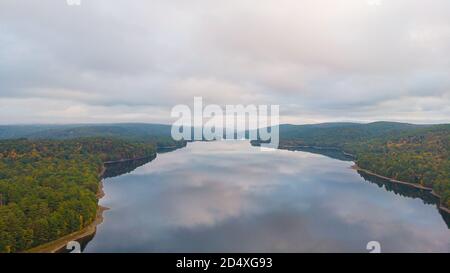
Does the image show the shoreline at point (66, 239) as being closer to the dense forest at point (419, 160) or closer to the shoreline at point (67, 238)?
the shoreline at point (67, 238)

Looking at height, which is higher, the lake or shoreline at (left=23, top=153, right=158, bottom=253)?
shoreline at (left=23, top=153, right=158, bottom=253)

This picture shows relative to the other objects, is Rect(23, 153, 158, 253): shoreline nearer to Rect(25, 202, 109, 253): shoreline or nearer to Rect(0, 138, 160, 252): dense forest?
Rect(25, 202, 109, 253): shoreline

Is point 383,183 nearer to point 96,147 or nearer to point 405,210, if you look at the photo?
point 405,210

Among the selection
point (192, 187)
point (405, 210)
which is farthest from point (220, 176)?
point (405, 210)

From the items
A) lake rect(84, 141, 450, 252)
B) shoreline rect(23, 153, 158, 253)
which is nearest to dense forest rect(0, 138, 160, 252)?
shoreline rect(23, 153, 158, 253)

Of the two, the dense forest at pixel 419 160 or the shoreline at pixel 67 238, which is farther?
the dense forest at pixel 419 160

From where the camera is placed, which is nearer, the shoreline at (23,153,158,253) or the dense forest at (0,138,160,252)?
the dense forest at (0,138,160,252)

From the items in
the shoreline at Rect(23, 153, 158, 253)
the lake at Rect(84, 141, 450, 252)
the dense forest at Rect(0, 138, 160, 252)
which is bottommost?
the lake at Rect(84, 141, 450, 252)

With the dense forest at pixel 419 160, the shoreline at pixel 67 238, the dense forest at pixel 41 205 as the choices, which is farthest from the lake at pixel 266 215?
the dense forest at pixel 41 205

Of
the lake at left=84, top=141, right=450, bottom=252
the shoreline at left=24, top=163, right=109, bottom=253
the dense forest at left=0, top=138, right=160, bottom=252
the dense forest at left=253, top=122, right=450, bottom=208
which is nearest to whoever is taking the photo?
the dense forest at left=0, top=138, right=160, bottom=252

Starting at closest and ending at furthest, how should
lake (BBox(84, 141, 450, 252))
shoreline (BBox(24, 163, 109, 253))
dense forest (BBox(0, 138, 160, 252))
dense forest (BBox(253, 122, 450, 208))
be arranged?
dense forest (BBox(0, 138, 160, 252)) < shoreline (BBox(24, 163, 109, 253)) < lake (BBox(84, 141, 450, 252)) < dense forest (BBox(253, 122, 450, 208))
